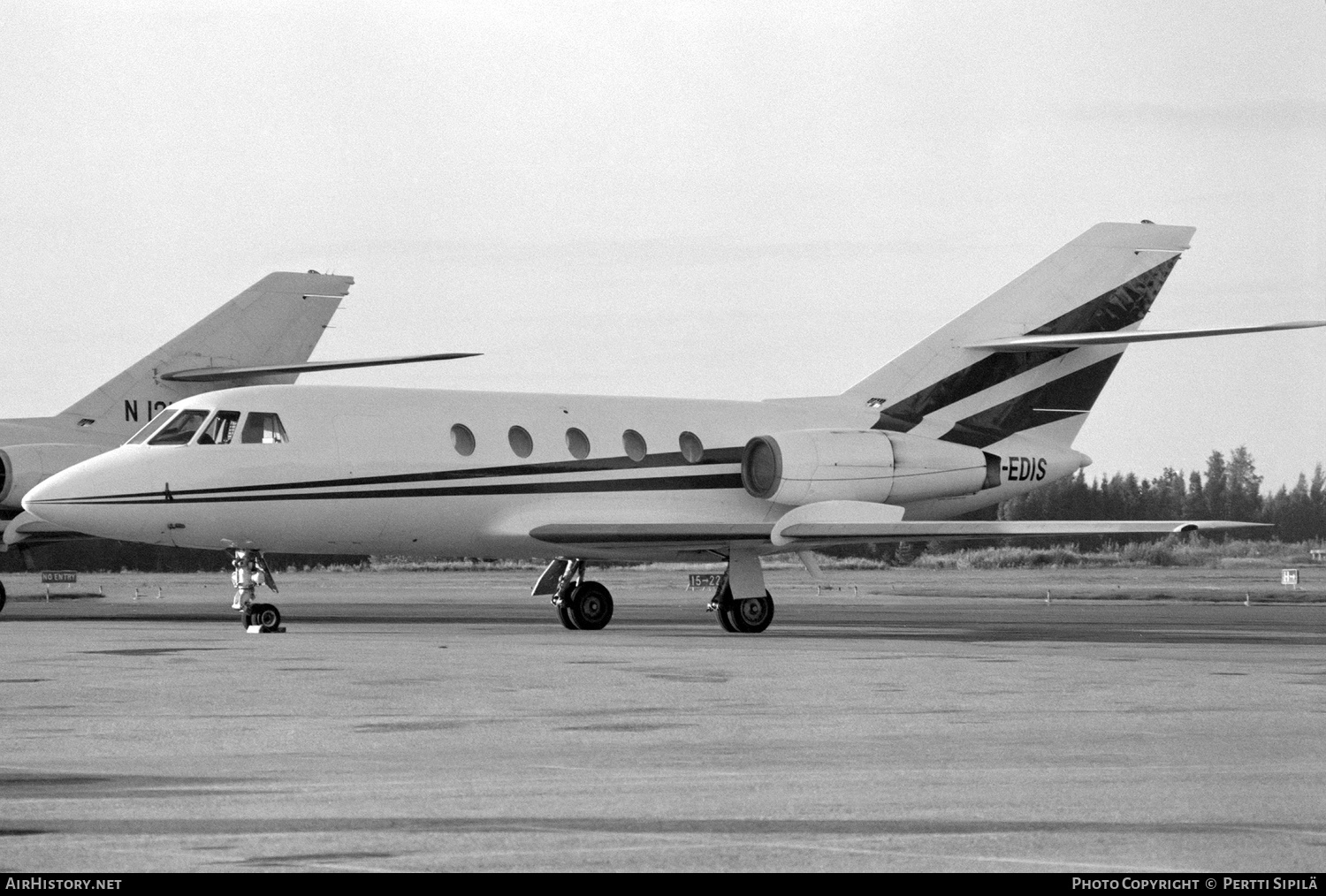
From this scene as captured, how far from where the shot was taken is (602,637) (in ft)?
71.6

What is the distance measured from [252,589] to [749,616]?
6555 mm

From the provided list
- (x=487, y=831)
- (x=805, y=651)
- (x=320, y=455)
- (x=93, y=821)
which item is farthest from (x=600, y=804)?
(x=320, y=455)

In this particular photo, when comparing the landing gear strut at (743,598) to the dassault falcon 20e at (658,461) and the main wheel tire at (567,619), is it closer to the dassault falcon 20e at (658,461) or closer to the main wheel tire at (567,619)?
the dassault falcon 20e at (658,461)

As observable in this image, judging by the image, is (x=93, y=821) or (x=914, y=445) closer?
(x=93, y=821)

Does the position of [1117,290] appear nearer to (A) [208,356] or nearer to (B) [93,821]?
(A) [208,356]

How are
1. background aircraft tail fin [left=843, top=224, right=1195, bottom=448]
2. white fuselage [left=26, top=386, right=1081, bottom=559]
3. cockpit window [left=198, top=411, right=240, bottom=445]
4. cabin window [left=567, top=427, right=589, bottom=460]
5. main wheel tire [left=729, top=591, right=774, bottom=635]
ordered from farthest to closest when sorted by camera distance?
1. background aircraft tail fin [left=843, top=224, right=1195, bottom=448]
2. cabin window [left=567, top=427, right=589, bottom=460]
3. main wheel tire [left=729, top=591, right=774, bottom=635]
4. cockpit window [left=198, top=411, right=240, bottom=445]
5. white fuselage [left=26, top=386, right=1081, bottom=559]

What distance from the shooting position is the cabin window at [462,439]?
24491 millimetres

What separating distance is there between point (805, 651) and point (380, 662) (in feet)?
15.1

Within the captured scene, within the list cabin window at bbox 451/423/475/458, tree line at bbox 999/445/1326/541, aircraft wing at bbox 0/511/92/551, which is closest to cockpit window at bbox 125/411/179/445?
cabin window at bbox 451/423/475/458

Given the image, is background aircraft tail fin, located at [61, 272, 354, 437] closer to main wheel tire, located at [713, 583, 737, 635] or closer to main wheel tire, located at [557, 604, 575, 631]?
main wheel tire, located at [557, 604, 575, 631]

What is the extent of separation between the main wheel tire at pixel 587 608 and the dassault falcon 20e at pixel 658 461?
0.09 ft

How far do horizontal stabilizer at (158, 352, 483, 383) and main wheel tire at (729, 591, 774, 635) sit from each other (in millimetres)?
7889

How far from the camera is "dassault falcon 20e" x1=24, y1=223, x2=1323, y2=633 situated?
22938 millimetres

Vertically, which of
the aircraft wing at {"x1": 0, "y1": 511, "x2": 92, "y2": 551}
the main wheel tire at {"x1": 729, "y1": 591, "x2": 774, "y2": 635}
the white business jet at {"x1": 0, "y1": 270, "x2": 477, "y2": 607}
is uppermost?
the white business jet at {"x1": 0, "y1": 270, "x2": 477, "y2": 607}
